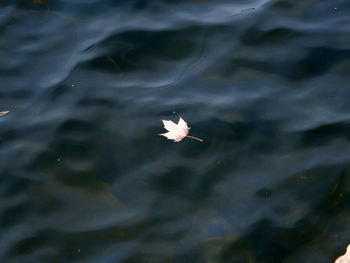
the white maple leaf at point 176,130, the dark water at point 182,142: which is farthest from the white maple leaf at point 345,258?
the white maple leaf at point 176,130

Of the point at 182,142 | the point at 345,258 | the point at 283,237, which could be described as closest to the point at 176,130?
the point at 182,142

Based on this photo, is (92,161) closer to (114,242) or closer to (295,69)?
(114,242)

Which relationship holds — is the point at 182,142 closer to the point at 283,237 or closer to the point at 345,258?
the point at 283,237

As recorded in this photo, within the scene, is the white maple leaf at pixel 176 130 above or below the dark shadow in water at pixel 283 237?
above

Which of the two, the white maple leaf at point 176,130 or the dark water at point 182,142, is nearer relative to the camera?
the dark water at point 182,142

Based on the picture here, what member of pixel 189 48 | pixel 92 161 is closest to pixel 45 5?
pixel 189 48

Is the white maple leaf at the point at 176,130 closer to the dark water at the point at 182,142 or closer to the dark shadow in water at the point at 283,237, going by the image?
the dark water at the point at 182,142

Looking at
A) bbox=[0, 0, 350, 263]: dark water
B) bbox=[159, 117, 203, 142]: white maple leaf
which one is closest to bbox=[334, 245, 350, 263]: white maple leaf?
bbox=[0, 0, 350, 263]: dark water
